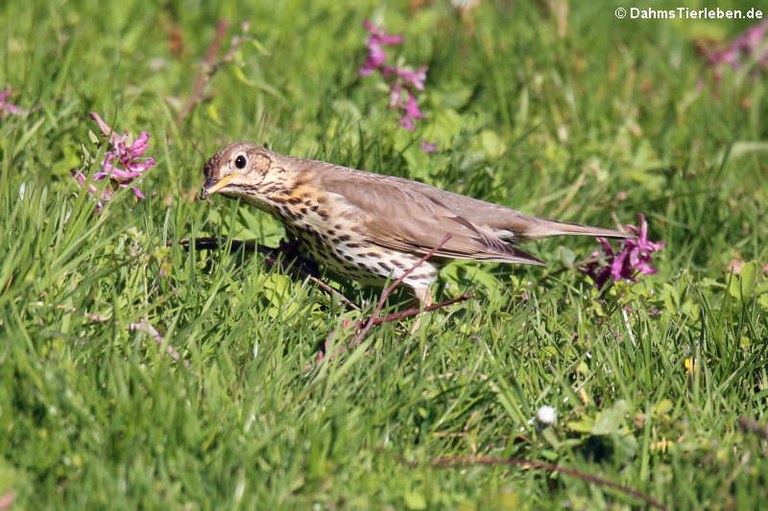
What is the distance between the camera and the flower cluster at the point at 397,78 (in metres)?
6.58

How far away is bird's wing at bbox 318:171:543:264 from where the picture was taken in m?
5.55

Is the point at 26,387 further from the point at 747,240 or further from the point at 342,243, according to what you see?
the point at 747,240

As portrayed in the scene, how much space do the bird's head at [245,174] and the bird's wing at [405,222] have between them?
23 cm

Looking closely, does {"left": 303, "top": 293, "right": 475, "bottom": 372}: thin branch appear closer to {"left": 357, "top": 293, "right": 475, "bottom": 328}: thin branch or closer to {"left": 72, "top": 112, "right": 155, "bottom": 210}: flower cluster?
{"left": 357, "top": 293, "right": 475, "bottom": 328}: thin branch

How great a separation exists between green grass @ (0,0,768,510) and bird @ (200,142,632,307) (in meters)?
0.16

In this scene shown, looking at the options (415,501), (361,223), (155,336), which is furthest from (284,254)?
(415,501)

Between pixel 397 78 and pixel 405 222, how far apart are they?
1.39 m

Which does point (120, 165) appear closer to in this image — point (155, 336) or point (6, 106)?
point (155, 336)

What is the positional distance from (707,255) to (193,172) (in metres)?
2.60

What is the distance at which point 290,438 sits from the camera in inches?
159

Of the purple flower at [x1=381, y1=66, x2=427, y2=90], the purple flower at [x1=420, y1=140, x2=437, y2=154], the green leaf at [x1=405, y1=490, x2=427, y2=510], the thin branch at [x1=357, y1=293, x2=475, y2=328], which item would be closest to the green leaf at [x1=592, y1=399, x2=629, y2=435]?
the green leaf at [x1=405, y1=490, x2=427, y2=510]

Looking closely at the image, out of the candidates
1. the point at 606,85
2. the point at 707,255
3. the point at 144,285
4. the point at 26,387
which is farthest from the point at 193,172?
the point at 606,85

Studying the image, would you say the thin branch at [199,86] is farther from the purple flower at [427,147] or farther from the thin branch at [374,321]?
the thin branch at [374,321]

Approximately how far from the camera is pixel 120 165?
5055 millimetres
